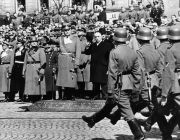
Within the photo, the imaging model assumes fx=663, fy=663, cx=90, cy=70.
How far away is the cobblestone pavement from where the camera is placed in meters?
12.1

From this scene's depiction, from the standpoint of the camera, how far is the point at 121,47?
1114 centimetres

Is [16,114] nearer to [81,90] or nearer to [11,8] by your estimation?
[81,90]

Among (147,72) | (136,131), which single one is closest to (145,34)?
(147,72)

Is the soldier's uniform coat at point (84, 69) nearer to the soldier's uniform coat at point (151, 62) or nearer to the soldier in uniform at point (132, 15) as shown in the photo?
the soldier's uniform coat at point (151, 62)

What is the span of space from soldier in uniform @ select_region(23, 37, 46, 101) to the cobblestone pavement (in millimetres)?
2774

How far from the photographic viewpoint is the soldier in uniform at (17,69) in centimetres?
2084

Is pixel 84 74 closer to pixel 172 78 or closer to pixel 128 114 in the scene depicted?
pixel 128 114

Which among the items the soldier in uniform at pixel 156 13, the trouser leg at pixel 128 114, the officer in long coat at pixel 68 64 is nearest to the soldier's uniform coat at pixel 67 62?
the officer in long coat at pixel 68 64

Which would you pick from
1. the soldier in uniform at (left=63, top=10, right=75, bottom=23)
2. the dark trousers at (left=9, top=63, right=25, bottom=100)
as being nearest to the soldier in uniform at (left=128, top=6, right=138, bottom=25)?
the soldier in uniform at (left=63, top=10, right=75, bottom=23)

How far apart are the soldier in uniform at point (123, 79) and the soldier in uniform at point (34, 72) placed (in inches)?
326

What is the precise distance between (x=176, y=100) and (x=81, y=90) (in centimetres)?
865

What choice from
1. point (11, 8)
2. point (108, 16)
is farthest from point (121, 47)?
point (11, 8)

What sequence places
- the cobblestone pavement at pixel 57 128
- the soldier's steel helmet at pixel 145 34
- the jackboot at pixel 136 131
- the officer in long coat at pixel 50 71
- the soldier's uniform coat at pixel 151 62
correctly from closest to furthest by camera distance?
the jackboot at pixel 136 131 → the soldier's uniform coat at pixel 151 62 → the soldier's steel helmet at pixel 145 34 → the cobblestone pavement at pixel 57 128 → the officer in long coat at pixel 50 71

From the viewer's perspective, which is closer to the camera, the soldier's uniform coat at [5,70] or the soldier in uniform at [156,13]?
the soldier's uniform coat at [5,70]
